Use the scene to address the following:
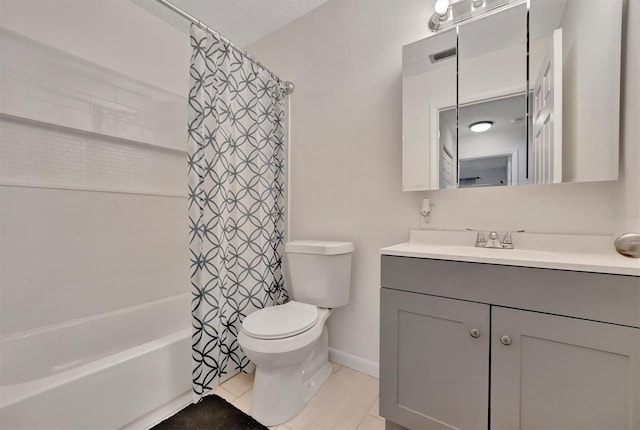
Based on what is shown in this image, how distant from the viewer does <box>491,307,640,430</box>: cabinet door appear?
75 cm

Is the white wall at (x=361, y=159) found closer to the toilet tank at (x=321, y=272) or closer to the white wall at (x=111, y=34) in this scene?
the toilet tank at (x=321, y=272)

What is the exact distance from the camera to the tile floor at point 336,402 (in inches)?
49.6

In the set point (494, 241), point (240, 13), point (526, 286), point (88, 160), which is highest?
point (240, 13)

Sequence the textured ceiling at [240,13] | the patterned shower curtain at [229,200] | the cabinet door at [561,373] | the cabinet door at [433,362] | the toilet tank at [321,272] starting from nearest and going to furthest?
the cabinet door at [561,373] < the cabinet door at [433,362] < the patterned shower curtain at [229,200] < the toilet tank at [321,272] < the textured ceiling at [240,13]

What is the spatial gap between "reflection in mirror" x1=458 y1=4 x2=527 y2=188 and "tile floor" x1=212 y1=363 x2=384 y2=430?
4.12 ft

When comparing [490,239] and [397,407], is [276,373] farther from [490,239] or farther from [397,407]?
[490,239]

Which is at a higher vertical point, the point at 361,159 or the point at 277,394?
the point at 361,159

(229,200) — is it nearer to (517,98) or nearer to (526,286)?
(526,286)

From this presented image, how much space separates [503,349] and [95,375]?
1559mm

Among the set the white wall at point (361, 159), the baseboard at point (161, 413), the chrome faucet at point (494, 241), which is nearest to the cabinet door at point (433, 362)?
the chrome faucet at point (494, 241)

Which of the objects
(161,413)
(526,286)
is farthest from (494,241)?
(161,413)

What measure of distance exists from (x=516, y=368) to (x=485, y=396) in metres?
0.16

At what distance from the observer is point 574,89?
1.10m

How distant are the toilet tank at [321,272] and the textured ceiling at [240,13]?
1.68 m
